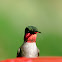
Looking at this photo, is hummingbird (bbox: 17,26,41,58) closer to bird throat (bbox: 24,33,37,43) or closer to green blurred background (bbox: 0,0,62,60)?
bird throat (bbox: 24,33,37,43)

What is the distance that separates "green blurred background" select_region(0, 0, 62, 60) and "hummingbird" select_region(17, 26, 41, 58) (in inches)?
9.5

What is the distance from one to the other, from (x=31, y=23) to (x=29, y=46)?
468 millimetres

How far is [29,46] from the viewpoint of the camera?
4.22 feet

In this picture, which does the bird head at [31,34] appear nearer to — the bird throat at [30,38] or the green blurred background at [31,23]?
the bird throat at [30,38]

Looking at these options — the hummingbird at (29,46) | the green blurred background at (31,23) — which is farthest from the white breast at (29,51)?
the green blurred background at (31,23)

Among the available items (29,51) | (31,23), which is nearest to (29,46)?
(29,51)

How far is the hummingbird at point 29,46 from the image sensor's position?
1.24 metres

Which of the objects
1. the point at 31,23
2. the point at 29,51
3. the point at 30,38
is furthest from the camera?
the point at 31,23

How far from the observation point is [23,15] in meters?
1.74

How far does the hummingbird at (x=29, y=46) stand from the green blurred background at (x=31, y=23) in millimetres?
241

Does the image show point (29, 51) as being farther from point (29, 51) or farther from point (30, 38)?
point (30, 38)

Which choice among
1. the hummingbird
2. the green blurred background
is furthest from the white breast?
the green blurred background

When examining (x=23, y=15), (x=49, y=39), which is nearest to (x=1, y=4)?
(x=23, y=15)

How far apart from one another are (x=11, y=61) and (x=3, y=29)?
1466mm
